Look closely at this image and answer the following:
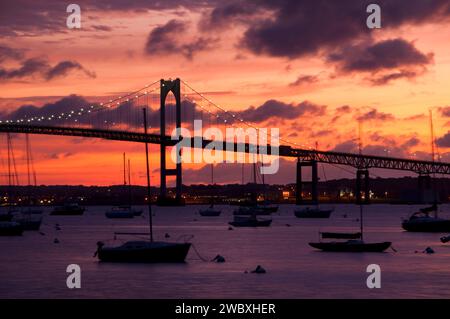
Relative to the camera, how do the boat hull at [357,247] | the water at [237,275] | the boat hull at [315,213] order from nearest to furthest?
the water at [237,275]
the boat hull at [357,247]
the boat hull at [315,213]

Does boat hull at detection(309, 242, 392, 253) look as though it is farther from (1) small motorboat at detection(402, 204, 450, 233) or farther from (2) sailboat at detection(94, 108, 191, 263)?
(1) small motorboat at detection(402, 204, 450, 233)

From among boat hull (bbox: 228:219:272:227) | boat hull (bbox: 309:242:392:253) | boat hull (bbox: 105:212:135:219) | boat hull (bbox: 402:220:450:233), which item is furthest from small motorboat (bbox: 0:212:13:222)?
boat hull (bbox: 309:242:392:253)

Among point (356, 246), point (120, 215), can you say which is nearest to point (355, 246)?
point (356, 246)

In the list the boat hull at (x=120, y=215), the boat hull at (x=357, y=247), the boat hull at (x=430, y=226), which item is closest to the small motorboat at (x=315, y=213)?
the boat hull at (x=120, y=215)

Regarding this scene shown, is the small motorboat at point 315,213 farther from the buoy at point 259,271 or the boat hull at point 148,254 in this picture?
the buoy at point 259,271
